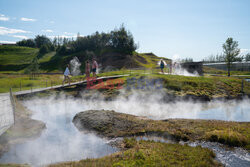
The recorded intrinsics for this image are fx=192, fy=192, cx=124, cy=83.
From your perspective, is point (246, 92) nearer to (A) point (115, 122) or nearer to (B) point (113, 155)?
(A) point (115, 122)

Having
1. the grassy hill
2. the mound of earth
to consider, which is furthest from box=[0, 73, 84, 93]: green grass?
the grassy hill

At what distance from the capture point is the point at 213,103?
2644 cm

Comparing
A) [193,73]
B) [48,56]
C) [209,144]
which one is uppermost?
[48,56]

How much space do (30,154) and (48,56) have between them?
10906 cm

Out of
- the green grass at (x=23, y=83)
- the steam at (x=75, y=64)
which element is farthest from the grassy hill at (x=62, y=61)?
the green grass at (x=23, y=83)

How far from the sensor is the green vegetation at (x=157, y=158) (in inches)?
364

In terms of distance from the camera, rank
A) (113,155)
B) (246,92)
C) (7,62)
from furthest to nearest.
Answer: (7,62)
(246,92)
(113,155)

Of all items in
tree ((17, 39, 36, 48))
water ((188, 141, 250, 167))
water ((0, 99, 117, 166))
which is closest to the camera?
water ((188, 141, 250, 167))

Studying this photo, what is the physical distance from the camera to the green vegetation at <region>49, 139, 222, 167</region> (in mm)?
9242

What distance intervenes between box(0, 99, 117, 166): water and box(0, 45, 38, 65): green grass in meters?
98.3

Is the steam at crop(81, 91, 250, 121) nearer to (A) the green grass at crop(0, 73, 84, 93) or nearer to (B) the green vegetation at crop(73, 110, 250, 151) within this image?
(B) the green vegetation at crop(73, 110, 250, 151)

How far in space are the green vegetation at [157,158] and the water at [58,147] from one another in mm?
1176

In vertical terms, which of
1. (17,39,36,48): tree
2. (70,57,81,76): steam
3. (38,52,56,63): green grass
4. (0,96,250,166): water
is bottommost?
(0,96,250,166): water

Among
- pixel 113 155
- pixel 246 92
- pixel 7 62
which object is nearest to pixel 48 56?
pixel 7 62
